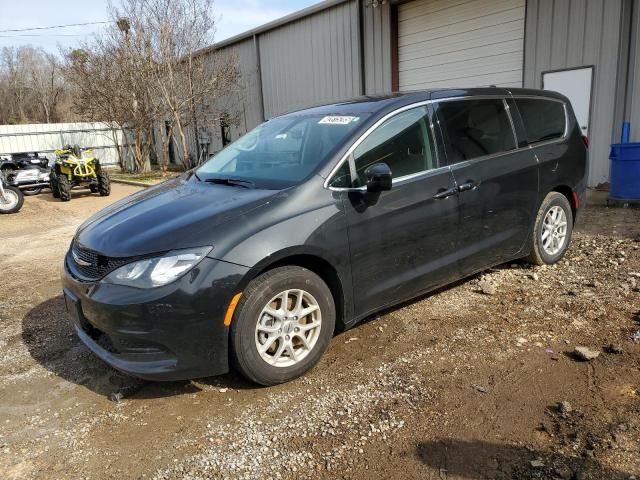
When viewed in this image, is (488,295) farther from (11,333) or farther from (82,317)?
(11,333)

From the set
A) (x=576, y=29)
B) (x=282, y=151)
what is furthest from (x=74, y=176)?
(x=576, y=29)

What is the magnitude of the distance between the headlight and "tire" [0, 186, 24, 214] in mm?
9253

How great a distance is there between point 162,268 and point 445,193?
214cm

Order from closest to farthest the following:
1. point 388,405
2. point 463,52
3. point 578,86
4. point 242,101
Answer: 1. point 388,405
2. point 578,86
3. point 463,52
4. point 242,101

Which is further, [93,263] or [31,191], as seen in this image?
[31,191]

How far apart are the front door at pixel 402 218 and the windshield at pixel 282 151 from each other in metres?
0.25

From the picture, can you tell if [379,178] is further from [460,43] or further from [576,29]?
[460,43]

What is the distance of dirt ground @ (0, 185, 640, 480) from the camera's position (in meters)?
2.50

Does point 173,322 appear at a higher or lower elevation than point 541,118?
lower

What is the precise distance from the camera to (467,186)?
403 centimetres

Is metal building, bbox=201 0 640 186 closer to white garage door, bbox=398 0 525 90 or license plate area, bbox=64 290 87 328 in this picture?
white garage door, bbox=398 0 525 90

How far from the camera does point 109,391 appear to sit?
3289 mm

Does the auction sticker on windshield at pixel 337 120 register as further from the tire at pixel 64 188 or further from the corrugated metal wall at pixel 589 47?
the tire at pixel 64 188

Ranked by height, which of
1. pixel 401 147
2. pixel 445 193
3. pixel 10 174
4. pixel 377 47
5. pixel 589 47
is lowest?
pixel 10 174
